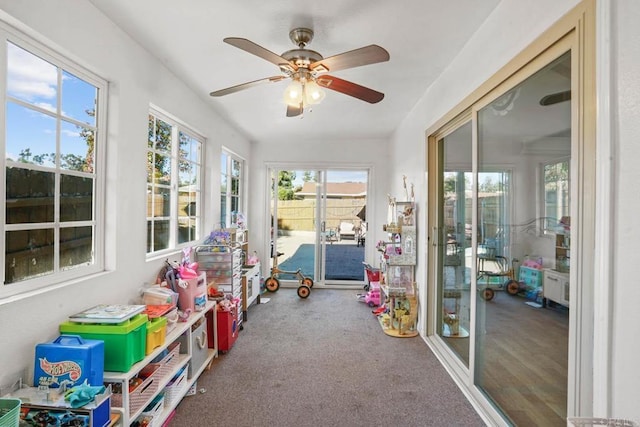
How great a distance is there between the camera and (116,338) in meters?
1.60

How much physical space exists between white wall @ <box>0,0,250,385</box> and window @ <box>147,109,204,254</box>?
0.21 m

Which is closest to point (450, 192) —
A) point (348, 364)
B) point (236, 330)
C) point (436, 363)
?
point (436, 363)

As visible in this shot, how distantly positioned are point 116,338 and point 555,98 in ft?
8.02

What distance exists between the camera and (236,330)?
3.15 metres

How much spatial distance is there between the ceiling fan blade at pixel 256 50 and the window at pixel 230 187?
243cm

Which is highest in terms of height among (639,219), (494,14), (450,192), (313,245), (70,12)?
(494,14)

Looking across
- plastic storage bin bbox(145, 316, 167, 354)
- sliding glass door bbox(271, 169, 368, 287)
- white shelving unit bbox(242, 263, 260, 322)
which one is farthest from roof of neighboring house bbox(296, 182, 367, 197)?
plastic storage bin bbox(145, 316, 167, 354)

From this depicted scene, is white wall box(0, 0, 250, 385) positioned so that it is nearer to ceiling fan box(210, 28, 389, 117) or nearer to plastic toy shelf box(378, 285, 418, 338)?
ceiling fan box(210, 28, 389, 117)

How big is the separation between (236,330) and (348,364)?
1175 mm

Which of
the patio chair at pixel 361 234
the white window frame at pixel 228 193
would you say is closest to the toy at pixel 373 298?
the patio chair at pixel 361 234

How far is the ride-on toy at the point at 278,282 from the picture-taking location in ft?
15.5

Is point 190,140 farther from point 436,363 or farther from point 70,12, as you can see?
point 436,363

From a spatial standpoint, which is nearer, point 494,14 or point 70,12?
point 70,12

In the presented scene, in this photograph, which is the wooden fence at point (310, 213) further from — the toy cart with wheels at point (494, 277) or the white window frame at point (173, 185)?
the toy cart with wheels at point (494, 277)
